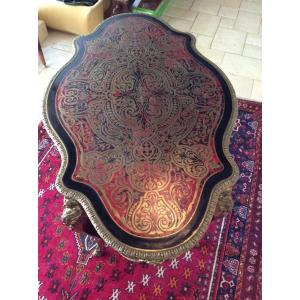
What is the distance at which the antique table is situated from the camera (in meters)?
1.25

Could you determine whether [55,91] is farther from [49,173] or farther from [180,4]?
[180,4]

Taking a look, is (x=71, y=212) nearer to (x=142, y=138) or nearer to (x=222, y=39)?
(x=142, y=138)

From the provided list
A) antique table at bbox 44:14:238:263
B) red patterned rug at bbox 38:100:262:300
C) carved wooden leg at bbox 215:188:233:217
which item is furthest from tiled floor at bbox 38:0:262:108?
carved wooden leg at bbox 215:188:233:217

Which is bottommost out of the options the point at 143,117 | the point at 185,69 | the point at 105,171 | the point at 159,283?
the point at 159,283

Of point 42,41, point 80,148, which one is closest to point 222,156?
point 80,148

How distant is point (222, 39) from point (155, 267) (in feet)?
8.06

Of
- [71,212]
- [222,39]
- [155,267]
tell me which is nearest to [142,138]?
[71,212]

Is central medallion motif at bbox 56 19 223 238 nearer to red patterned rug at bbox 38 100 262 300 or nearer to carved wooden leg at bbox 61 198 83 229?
carved wooden leg at bbox 61 198 83 229

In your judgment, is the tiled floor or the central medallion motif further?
the tiled floor

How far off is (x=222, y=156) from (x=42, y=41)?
2.42 m

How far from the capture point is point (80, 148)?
1.43m

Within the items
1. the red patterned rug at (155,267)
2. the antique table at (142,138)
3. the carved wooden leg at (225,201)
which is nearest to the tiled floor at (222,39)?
the antique table at (142,138)

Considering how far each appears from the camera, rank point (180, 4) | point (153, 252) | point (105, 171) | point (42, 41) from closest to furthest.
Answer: point (153, 252) < point (105, 171) < point (42, 41) < point (180, 4)

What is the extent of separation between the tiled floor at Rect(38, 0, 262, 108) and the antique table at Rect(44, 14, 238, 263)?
108cm
